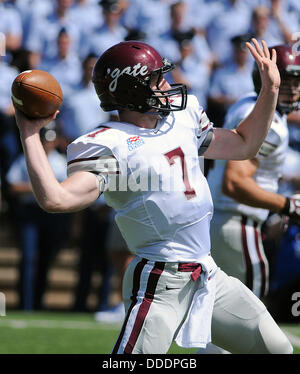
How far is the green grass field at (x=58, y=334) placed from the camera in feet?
16.2

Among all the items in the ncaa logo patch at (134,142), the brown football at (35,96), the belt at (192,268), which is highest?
the brown football at (35,96)

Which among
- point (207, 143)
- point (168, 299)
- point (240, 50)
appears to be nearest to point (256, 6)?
point (240, 50)

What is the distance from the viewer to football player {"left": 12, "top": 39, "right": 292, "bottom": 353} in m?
2.81

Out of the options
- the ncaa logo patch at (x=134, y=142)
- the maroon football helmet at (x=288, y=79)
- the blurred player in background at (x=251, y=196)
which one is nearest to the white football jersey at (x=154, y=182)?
the ncaa logo patch at (x=134, y=142)

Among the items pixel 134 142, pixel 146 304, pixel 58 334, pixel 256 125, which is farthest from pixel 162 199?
pixel 58 334

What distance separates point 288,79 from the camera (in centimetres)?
419

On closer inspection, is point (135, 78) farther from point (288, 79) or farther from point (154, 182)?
point (288, 79)

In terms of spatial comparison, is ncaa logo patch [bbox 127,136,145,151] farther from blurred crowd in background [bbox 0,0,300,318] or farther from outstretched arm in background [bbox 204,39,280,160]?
blurred crowd in background [bbox 0,0,300,318]

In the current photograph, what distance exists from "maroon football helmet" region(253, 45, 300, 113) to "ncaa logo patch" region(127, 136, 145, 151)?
1.55m

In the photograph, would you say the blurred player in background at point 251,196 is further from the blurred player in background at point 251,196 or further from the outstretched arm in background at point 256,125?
the outstretched arm in background at point 256,125

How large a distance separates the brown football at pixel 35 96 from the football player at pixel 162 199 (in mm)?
199

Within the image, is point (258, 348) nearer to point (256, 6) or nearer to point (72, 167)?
point (72, 167)

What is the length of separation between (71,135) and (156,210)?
4198 millimetres

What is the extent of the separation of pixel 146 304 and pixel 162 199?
402 mm
